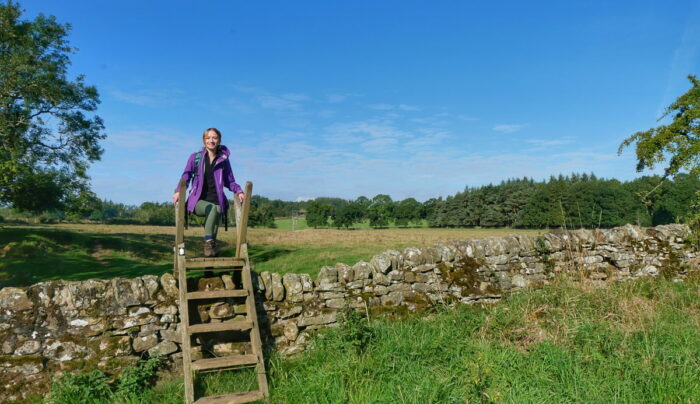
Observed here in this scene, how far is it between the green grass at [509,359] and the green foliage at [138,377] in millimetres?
148

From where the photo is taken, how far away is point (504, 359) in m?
4.09

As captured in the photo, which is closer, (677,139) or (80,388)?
(80,388)

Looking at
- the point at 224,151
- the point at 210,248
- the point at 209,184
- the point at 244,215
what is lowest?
the point at 210,248

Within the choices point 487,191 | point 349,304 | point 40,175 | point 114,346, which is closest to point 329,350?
point 349,304

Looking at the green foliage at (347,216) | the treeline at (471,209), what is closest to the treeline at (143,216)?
the treeline at (471,209)

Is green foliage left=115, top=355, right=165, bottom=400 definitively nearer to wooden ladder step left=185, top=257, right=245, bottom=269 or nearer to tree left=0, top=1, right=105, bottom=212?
wooden ladder step left=185, top=257, right=245, bottom=269

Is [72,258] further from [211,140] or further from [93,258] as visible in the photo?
[211,140]

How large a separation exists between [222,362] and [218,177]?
2398 millimetres

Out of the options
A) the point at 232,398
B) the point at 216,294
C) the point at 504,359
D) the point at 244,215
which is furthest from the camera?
the point at 244,215

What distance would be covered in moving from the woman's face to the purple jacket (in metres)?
0.10

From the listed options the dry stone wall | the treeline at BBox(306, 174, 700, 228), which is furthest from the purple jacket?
the treeline at BBox(306, 174, 700, 228)

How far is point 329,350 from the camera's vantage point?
14.7ft

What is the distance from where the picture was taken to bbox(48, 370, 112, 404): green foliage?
372 cm

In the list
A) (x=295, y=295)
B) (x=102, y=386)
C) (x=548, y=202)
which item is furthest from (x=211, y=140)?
(x=548, y=202)
